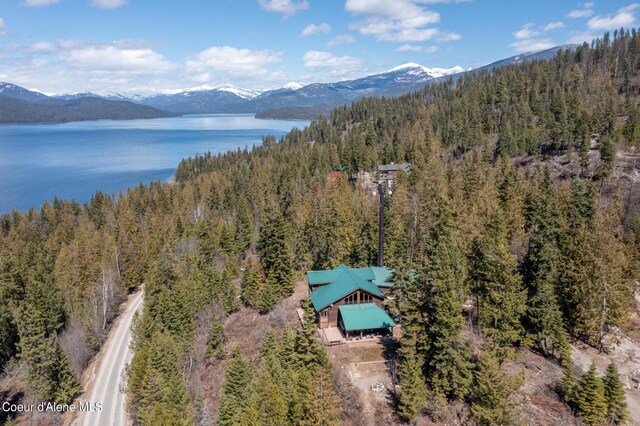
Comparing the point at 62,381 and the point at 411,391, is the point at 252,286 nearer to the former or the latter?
the point at 62,381

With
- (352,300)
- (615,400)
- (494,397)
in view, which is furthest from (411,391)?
(352,300)

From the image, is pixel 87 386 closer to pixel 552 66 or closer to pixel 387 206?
pixel 387 206

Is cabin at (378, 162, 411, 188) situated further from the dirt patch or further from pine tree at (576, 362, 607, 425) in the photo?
pine tree at (576, 362, 607, 425)

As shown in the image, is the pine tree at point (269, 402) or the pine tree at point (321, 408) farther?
the pine tree at point (269, 402)

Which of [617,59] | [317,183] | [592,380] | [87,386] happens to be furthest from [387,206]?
[617,59]

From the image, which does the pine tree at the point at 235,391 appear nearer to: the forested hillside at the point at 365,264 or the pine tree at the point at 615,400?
the forested hillside at the point at 365,264

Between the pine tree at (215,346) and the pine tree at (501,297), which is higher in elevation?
the pine tree at (501,297)

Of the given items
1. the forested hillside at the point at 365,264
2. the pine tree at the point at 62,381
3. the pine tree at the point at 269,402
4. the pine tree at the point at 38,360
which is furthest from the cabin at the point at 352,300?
the pine tree at the point at 38,360
